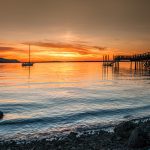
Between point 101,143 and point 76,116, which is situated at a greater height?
point 101,143

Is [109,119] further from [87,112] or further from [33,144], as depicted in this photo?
[33,144]

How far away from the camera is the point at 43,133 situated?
13102mm

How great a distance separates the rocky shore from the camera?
31.4 ft

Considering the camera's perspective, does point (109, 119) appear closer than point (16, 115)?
Yes

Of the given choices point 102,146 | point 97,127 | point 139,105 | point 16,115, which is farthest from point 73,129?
point 139,105

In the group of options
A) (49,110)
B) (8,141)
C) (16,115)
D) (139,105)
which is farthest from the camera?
(139,105)

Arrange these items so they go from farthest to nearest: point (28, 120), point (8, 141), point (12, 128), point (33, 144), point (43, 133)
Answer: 1. point (28, 120)
2. point (12, 128)
3. point (43, 133)
4. point (8, 141)
5. point (33, 144)

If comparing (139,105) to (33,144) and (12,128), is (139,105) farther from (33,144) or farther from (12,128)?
(33,144)

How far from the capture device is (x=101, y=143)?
10266mm

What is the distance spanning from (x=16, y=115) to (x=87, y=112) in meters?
4.84

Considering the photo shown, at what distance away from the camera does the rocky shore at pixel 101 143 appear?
957 centimetres

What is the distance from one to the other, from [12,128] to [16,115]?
144 inches

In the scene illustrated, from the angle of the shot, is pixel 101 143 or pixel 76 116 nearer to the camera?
pixel 101 143

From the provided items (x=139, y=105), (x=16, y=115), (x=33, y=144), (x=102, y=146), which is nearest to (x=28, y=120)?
(x=16, y=115)
